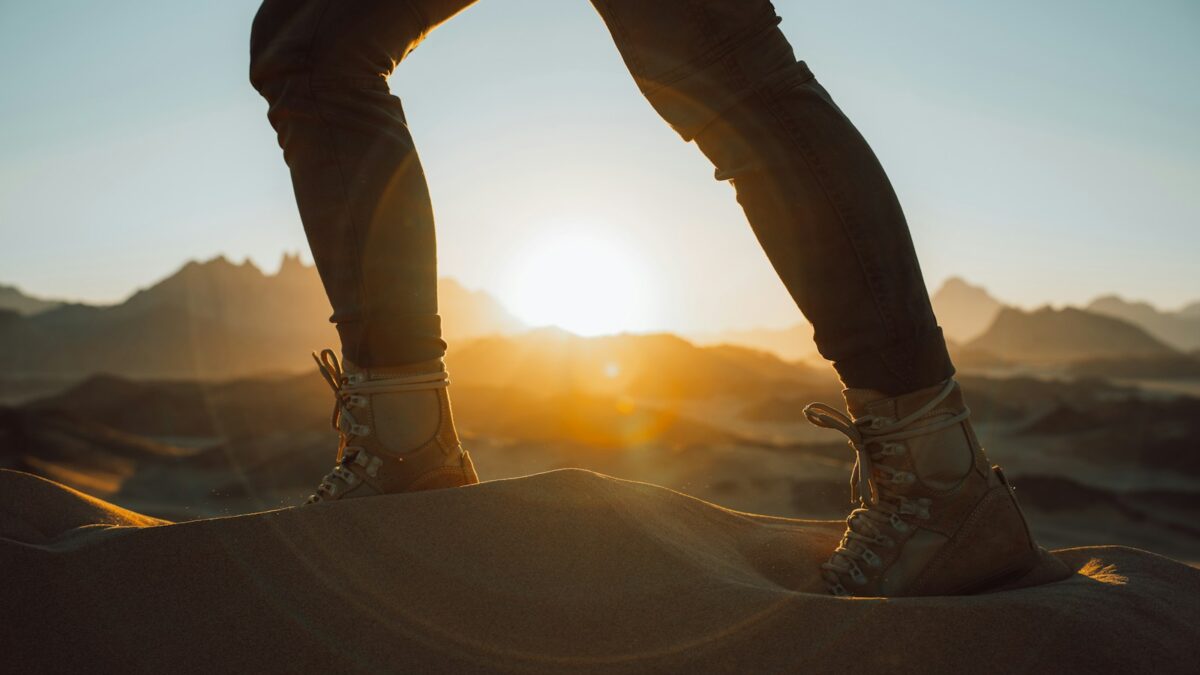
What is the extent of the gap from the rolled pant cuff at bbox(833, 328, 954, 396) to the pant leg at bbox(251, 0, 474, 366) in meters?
0.76

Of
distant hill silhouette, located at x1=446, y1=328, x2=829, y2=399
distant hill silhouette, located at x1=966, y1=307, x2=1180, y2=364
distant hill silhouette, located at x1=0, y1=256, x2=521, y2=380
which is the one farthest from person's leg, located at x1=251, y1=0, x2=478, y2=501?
distant hill silhouette, located at x1=966, y1=307, x2=1180, y2=364

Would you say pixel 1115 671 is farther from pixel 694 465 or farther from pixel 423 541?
pixel 694 465

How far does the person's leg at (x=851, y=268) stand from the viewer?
3.82ft

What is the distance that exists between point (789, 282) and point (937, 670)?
1.93 feet

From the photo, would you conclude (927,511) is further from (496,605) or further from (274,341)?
(274,341)

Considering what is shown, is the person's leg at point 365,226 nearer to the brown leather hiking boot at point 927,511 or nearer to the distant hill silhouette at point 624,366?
the brown leather hiking boot at point 927,511

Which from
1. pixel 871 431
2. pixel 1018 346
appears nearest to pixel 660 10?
pixel 871 431

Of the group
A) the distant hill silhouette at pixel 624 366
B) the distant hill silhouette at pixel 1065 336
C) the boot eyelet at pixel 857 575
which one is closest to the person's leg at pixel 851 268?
the boot eyelet at pixel 857 575

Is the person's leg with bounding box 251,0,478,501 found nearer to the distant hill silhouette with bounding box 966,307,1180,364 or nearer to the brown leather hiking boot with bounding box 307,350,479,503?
the brown leather hiking boot with bounding box 307,350,479,503

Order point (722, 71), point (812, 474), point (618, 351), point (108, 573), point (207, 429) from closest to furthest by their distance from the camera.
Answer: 1. point (108, 573)
2. point (722, 71)
3. point (812, 474)
4. point (207, 429)
5. point (618, 351)

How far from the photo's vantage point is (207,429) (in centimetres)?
974

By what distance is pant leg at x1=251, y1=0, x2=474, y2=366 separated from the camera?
1.37 m

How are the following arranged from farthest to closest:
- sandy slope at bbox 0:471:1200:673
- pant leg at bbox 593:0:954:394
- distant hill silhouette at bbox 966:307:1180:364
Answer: distant hill silhouette at bbox 966:307:1180:364
pant leg at bbox 593:0:954:394
sandy slope at bbox 0:471:1200:673

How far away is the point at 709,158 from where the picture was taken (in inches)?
50.2
